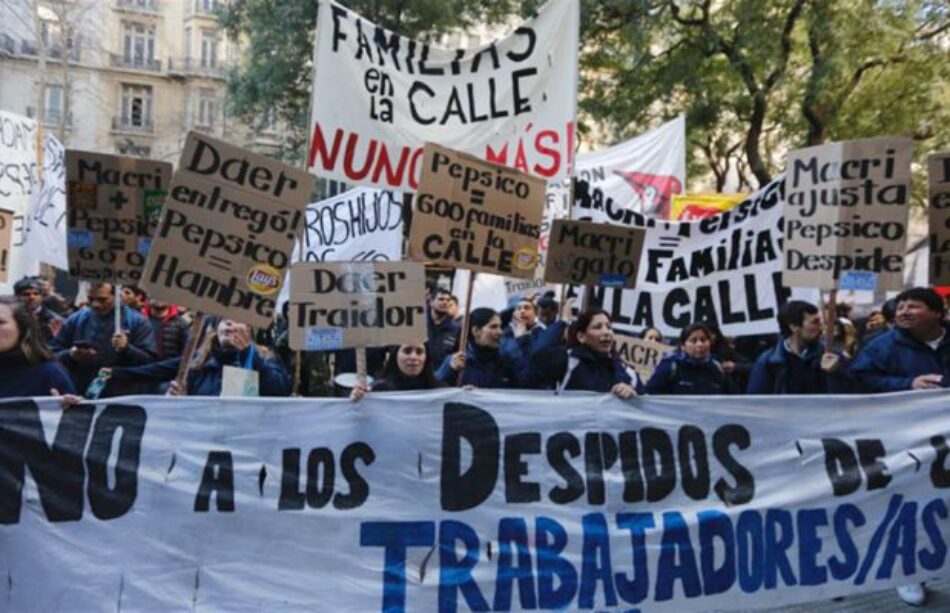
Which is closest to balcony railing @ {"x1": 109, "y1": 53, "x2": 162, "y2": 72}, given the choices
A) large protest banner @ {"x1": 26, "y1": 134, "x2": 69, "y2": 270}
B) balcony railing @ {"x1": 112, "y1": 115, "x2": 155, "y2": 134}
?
balcony railing @ {"x1": 112, "y1": 115, "x2": 155, "y2": 134}

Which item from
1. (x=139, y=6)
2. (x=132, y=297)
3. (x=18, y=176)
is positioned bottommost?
(x=132, y=297)

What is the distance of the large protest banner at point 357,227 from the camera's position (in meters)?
11.0

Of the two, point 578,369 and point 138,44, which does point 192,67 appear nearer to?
point 138,44

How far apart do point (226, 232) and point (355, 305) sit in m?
0.70

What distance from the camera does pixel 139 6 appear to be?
56.8 meters

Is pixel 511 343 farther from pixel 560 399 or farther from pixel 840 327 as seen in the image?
pixel 840 327

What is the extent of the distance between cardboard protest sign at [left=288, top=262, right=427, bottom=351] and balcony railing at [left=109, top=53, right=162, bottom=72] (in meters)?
53.5

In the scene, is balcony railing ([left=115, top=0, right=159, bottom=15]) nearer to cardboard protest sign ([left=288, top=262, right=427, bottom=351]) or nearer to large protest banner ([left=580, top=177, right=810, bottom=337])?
large protest banner ([left=580, top=177, right=810, bottom=337])

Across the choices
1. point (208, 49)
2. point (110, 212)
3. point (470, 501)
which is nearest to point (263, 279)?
point (470, 501)

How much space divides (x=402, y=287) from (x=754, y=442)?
186 cm

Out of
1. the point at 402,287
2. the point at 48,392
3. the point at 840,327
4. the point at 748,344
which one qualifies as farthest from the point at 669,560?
the point at 748,344

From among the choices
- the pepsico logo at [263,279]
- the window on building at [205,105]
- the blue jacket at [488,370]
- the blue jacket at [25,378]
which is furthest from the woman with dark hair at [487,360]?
the window on building at [205,105]

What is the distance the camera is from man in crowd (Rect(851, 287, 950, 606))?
645 cm

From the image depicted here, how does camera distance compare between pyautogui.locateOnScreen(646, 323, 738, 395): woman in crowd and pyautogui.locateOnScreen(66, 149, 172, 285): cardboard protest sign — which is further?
pyautogui.locateOnScreen(646, 323, 738, 395): woman in crowd
